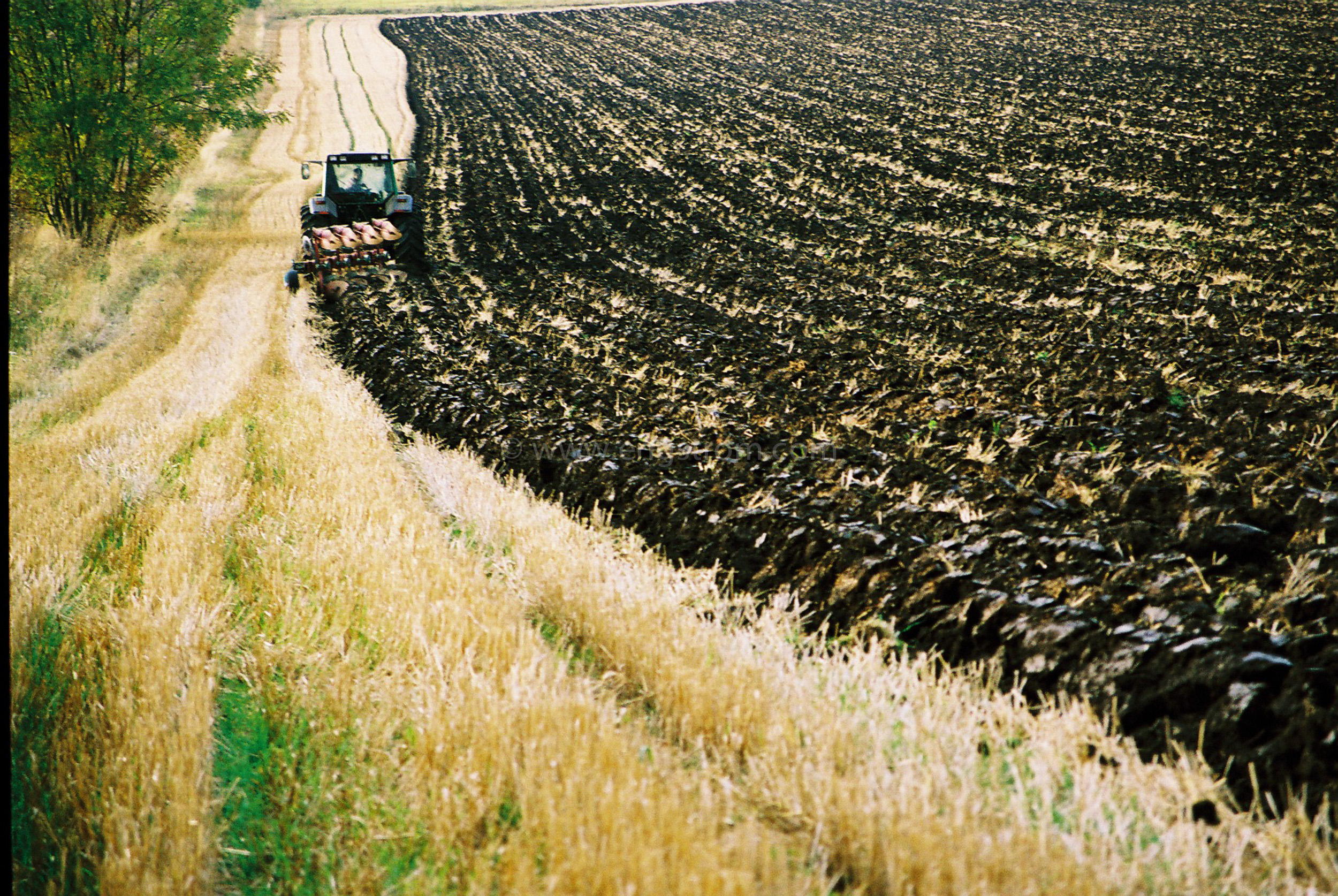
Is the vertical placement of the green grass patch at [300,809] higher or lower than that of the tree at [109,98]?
lower

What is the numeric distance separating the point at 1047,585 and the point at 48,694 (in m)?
4.22

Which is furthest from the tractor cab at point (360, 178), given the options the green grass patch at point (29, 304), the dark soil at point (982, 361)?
the green grass patch at point (29, 304)

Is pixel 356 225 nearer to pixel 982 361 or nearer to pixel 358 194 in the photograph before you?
pixel 358 194

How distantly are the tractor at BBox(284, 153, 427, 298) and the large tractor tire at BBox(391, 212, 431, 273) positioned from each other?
0.4 inches

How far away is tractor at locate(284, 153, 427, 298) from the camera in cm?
1471

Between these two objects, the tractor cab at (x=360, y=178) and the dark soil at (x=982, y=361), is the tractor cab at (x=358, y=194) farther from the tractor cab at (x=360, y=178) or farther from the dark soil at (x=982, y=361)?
the dark soil at (x=982, y=361)

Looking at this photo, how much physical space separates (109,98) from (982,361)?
Answer: 2176 centimetres

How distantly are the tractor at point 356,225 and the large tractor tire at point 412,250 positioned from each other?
11 millimetres

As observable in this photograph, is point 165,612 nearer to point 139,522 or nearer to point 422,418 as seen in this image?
point 139,522

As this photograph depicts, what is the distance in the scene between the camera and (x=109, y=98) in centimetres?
1984

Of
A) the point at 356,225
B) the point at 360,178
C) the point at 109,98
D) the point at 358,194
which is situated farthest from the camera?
the point at 109,98

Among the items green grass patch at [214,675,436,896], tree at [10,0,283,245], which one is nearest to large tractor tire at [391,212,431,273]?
tree at [10,0,283,245]

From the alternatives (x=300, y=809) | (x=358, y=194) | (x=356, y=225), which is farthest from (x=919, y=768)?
(x=358, y=194)

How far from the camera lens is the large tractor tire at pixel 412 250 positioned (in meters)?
15.0
